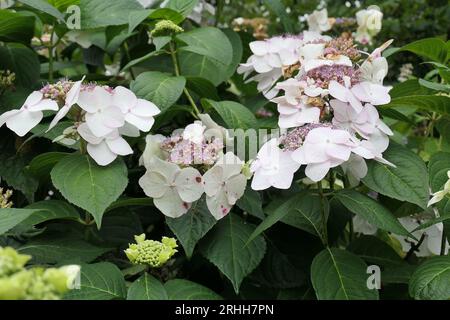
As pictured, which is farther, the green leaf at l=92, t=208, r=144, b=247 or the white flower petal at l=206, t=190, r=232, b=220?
the green leaf at l=92, t=208, r=144, b=247

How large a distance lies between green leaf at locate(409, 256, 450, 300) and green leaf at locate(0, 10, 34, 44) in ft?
2.79

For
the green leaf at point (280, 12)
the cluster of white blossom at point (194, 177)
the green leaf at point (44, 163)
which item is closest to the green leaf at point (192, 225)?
the cluster of white blossom at point (194, 177)

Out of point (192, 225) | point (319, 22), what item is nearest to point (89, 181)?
point (192, 225)

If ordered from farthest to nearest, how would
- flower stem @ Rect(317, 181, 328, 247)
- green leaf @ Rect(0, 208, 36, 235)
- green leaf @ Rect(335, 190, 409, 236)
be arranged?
flower stem @ Rect(317, 181, 328, 247) → green leaf @ Rect(335, 190, 409, 236) → green leaf @ Rect(0, 208, 36, 235)

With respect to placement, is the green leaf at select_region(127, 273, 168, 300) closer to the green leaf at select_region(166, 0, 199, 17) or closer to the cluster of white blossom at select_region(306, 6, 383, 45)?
the green leaf at select_region(166, 0, 199, 17)

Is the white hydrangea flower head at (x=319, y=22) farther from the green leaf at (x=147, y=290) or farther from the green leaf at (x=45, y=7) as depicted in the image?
the green leaf at (x=147, y=290)

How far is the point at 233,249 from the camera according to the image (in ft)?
3.81

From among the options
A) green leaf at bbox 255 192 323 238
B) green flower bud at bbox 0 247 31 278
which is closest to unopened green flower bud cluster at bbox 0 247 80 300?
green flower bud at bbox 0 247 31 278

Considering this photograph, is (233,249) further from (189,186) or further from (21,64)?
(21,64)

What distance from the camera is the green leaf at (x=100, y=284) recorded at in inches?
39.2

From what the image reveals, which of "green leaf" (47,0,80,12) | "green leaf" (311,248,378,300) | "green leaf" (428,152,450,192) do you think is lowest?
"green leaf" (311,248,378,300)

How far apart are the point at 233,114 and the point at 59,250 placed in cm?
40

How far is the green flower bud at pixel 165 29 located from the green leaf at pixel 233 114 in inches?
5.9

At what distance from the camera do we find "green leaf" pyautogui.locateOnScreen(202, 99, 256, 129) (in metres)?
1.30
